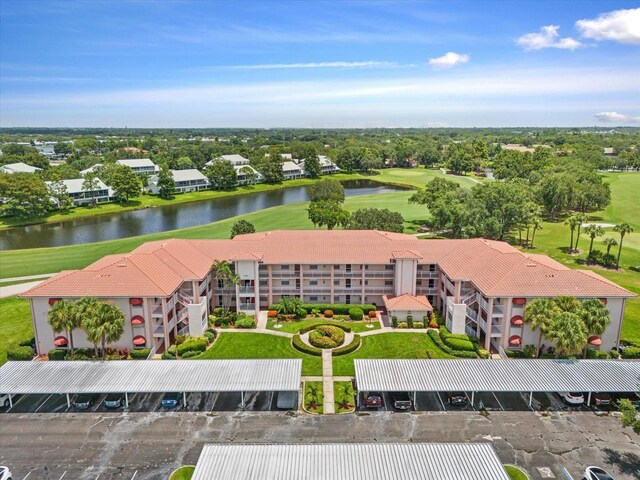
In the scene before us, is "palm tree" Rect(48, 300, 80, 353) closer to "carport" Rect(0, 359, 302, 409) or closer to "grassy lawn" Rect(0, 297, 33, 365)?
"carport" Rect(0, 359, 302, 409)

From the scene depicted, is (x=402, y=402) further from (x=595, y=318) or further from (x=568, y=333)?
(x=595, y=318)

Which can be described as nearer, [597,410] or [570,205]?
[597,410]

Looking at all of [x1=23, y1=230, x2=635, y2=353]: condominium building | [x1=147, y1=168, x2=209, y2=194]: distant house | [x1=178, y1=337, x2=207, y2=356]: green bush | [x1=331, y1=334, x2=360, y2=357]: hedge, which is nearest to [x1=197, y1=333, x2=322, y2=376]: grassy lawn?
[x1=178, y1=337, x2=207, y2=356]: green bush

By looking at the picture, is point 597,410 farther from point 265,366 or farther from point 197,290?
point 197,290

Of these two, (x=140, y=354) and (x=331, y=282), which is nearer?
(x=140, y=354)

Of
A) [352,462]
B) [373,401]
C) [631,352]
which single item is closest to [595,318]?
[631,352]

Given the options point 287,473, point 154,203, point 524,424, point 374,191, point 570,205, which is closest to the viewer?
point 287,473

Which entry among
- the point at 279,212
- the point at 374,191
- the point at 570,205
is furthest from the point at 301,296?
the point at 374,191
